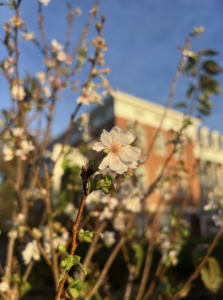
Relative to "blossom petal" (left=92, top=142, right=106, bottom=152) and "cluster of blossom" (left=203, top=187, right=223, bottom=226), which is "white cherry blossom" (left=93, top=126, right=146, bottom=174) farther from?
"cluster of blossom" (left=203, top=187, right=223, bottom=226)

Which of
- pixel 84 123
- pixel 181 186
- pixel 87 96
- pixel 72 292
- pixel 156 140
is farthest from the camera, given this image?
pixel 156 140

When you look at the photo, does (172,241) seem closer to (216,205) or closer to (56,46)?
(216,205)

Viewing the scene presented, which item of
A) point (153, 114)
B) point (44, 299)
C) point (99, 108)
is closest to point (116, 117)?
point (99, 108)

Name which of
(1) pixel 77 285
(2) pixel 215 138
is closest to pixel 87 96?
(1) pixel 77 285

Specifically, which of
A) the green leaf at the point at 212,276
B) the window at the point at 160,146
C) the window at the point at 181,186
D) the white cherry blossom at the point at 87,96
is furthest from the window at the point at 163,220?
the white cherry blossom at the point at 87,96

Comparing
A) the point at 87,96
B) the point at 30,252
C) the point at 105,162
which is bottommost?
the point at 30,252
